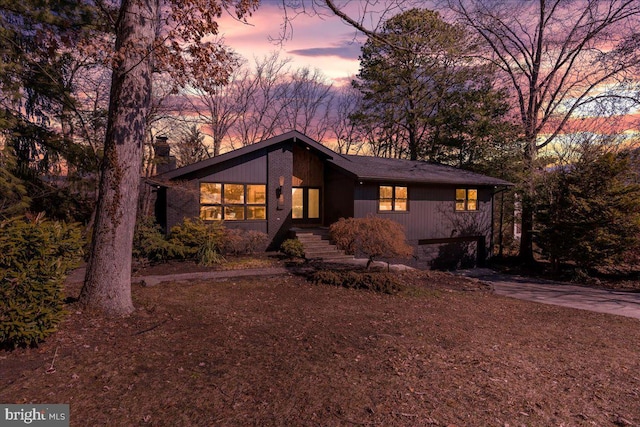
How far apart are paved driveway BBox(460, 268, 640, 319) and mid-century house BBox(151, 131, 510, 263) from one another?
3972mm

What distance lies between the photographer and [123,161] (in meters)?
5.99

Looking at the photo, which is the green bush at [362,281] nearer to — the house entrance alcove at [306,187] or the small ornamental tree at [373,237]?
the small ornamental tree at [373,237]

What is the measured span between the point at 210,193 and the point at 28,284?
10.6m

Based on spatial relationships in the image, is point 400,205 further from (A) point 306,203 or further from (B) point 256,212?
(B) point 256,212

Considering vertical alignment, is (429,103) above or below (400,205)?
above

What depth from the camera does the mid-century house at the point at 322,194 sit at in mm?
14531

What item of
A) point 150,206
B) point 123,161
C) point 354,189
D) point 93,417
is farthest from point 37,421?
point 150,206

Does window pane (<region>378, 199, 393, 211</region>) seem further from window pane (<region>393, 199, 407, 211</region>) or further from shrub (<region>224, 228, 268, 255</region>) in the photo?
shrub (<region>224, 228, 268, 255</region>)

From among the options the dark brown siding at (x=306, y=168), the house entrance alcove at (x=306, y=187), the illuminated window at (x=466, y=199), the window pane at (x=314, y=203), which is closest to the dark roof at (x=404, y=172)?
the illuminated window at (x=466, y=199)

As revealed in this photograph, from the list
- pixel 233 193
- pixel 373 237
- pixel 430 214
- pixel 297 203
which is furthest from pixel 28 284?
pixel 430 214

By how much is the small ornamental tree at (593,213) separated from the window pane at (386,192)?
23.1 feet

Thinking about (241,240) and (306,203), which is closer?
(241,240)

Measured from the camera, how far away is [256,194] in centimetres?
1554

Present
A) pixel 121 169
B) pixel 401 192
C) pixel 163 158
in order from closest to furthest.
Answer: pixel 121 169 → pixel 163 158 → pixel 401 192
